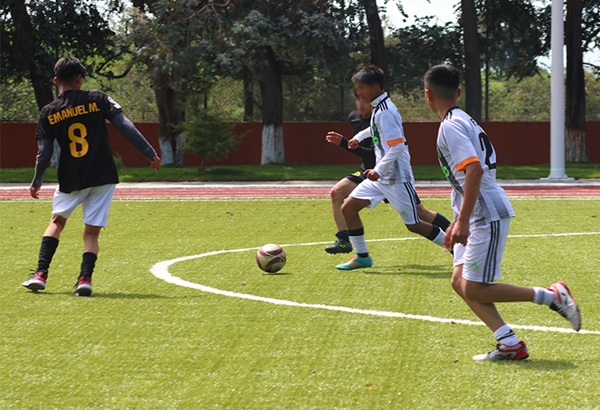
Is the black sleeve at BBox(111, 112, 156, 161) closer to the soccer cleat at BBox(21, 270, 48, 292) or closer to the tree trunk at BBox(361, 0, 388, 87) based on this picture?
the soccer cleat at BBox(21, 270, 48, 292)

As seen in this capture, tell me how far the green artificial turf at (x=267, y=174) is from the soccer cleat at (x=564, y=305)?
22.0 m

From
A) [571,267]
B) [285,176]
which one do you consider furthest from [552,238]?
[285,176]

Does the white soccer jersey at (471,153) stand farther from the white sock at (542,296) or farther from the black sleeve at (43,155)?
the black sleeve at (43,155)

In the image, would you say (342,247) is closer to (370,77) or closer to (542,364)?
(370,77)

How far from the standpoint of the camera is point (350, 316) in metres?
7.69

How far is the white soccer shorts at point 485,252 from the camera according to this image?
20.1 feet

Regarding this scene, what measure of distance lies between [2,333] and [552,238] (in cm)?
783

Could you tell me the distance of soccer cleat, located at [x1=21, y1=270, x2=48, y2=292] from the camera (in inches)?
348

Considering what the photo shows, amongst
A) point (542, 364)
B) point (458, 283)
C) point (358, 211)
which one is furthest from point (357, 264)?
point (542, 364)

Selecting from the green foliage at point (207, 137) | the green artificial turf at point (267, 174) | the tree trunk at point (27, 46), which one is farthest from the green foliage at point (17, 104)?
the green foliage at point (207, 137)

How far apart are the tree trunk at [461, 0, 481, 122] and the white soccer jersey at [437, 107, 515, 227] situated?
2833 centimetres

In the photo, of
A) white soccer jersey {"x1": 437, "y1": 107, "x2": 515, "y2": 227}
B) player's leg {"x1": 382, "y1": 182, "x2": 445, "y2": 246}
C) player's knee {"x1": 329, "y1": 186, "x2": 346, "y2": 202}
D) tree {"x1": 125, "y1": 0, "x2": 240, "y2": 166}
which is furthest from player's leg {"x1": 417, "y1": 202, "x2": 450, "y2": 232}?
tree {"x1": 125, "y1": 0, "x2": 240, "y2": 166}

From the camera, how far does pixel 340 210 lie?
11242 mm

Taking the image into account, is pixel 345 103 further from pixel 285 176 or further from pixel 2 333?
pixel 2 333
